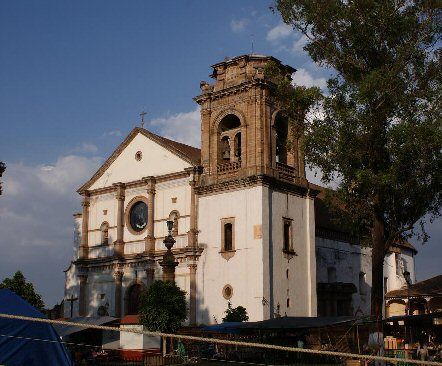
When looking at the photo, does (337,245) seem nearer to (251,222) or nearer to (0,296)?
Result: (251,222)

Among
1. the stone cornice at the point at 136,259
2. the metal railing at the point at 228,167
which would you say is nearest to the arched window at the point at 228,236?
the stone cornice at the point at 136,259

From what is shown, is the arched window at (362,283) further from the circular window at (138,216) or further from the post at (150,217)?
the circular window at (138,216)

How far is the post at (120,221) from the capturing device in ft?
130

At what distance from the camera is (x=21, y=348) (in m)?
14.0

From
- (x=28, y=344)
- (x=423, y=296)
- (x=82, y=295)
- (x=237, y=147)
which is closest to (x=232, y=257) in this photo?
(x=237, y=147)

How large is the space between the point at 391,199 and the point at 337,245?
60.0ft

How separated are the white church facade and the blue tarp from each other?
1860cm

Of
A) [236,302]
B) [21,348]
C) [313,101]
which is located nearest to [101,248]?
[236,302]

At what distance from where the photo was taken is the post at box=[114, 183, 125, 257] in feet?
130

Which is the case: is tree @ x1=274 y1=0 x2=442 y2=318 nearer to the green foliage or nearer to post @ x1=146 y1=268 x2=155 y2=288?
the green foliage

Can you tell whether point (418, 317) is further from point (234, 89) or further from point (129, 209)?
point (129, 209)

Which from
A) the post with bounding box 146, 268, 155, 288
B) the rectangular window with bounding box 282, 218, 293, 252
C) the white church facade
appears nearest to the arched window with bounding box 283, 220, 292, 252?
the rectangular window with bounding box 282, 218, 293, 252

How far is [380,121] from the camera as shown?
23.3 m

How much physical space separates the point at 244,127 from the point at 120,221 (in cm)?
1050
